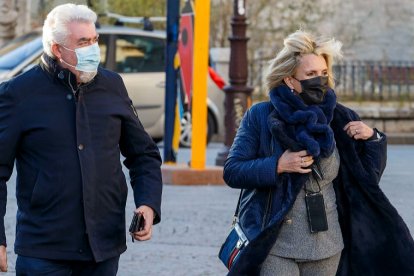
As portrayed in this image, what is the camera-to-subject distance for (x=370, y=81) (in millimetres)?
22484

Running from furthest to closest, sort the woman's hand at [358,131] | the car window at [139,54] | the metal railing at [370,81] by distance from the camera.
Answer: the metal railing at [370,81] → the car window at [139,54] → the woman's hand at [358,131]

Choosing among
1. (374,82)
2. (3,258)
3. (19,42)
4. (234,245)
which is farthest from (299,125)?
(374,82)

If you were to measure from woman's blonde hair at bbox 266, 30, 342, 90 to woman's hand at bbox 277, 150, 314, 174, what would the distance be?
338 mm

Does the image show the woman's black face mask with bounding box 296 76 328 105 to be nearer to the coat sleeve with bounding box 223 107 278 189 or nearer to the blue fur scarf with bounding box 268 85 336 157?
the blue fur scarf with bounding box 268 85 336 157

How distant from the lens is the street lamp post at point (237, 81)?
1364cm

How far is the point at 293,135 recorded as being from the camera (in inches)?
198

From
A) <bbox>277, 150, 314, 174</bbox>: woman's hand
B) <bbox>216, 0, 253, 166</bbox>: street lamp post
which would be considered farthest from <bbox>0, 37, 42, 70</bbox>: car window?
<bbox>277, 150, 314, 174</bbox>: woman's hand

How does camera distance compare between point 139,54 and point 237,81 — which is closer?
point 237,81

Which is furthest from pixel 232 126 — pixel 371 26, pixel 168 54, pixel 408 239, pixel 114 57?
pixel 371 26

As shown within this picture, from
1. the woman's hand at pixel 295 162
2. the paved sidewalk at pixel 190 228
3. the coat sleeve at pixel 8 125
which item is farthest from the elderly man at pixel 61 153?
the paved sidewalk at pixel 190 228

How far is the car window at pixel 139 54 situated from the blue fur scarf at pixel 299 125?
1198 centimetres

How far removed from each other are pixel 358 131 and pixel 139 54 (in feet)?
39.7

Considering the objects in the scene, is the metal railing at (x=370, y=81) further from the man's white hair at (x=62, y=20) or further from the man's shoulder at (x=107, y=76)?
the man's white hair at (x=62, y=20)

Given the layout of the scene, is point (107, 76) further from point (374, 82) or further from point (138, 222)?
point (374, 82)
